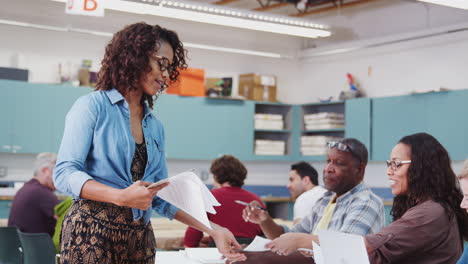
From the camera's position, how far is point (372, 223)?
3.34 metres

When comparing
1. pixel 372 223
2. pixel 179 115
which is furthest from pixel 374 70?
pixel 372 223

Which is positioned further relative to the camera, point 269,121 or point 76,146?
point 269,121

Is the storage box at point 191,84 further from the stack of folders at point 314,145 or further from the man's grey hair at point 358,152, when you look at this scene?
the man's grey hair at point 358,152

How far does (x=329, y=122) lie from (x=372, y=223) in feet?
20.9

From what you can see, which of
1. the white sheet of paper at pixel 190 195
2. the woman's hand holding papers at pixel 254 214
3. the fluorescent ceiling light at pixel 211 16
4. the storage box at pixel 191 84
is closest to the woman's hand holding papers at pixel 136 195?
the white sheet of paper at pixel 190 195

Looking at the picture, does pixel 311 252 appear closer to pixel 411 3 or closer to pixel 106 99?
pixel 106 99

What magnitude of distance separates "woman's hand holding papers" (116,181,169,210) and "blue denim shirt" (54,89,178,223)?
0.14 m

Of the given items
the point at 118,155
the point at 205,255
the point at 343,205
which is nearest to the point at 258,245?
the point at 205,255

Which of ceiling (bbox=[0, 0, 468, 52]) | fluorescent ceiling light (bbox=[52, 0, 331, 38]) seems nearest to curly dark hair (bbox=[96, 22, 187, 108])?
fluorescent ceiling light (bbox=[52, 0, 331, 38])

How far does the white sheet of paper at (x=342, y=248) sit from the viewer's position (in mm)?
2168

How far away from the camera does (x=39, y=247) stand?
14.1 feet

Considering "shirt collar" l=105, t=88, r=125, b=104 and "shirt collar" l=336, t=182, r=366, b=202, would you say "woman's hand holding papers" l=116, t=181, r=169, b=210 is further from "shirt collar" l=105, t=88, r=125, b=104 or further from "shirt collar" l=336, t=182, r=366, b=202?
"shirt collar" l=336, t=182, r=366, b=202

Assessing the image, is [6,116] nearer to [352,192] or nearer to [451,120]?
[451,120]

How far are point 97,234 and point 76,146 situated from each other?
27 cm
